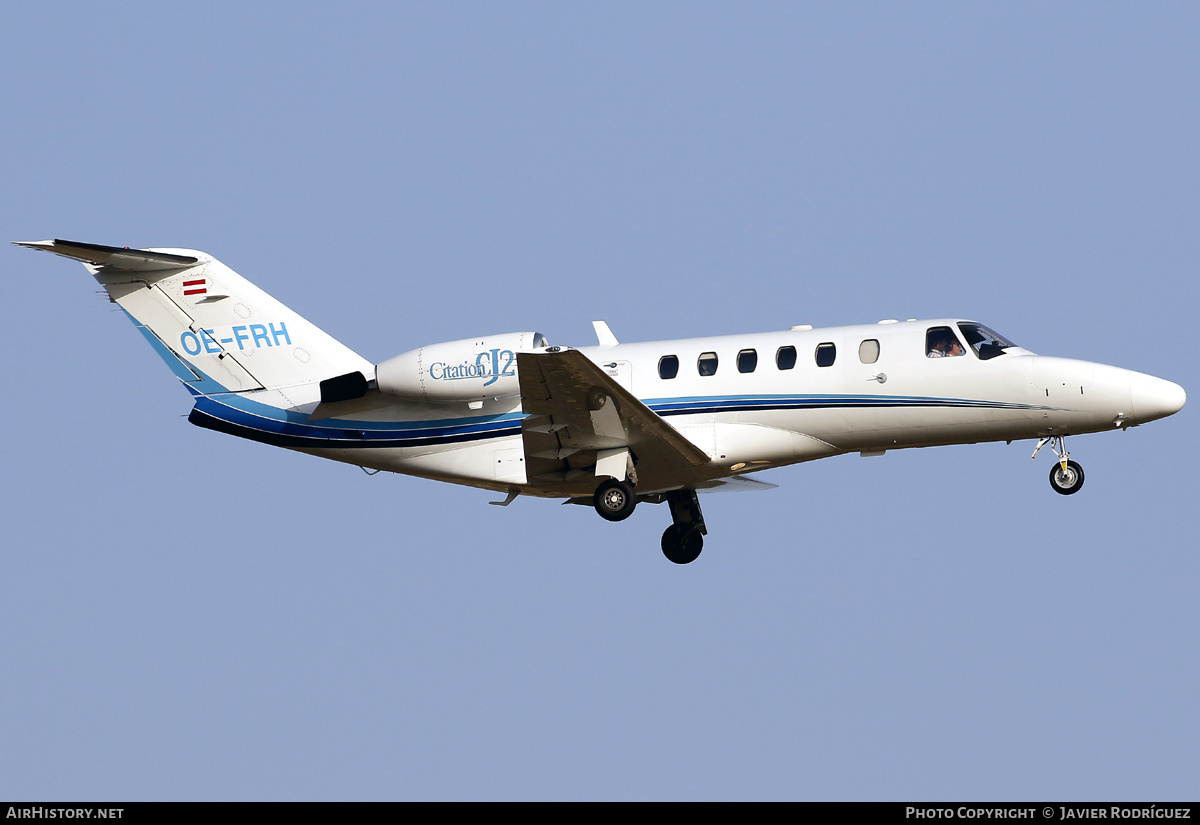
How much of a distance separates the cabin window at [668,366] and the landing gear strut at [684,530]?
276 cm

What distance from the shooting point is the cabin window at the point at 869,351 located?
784 inches

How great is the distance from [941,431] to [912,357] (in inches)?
45.7

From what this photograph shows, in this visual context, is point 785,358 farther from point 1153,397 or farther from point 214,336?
point 214,336

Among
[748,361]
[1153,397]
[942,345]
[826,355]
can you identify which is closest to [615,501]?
[748,361]

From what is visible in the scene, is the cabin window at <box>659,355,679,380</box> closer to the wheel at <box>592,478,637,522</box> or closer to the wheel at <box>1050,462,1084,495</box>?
the wheel at <box>592,478,637,522</box>

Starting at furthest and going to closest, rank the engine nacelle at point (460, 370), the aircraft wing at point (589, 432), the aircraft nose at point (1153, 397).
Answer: the aircraft nose at point (1153, 397) → the engine nacelle at point (460, 370) → the aircraft wing at point (589, 432)

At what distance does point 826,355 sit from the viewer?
20016mm

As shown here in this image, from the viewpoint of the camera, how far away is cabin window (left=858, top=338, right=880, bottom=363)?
19922 millimetres

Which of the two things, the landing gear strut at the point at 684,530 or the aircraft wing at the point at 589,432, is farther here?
the landing gear strut at the point at 684,530

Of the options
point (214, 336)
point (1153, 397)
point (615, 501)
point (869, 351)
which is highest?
point (214, 336)

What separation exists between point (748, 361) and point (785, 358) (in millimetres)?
537

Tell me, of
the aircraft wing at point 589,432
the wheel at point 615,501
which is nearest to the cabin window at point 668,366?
the aircraft wing at point 589,432

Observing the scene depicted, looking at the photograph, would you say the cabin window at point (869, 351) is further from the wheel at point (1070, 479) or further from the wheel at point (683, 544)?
the wheel at point (683, 544)
